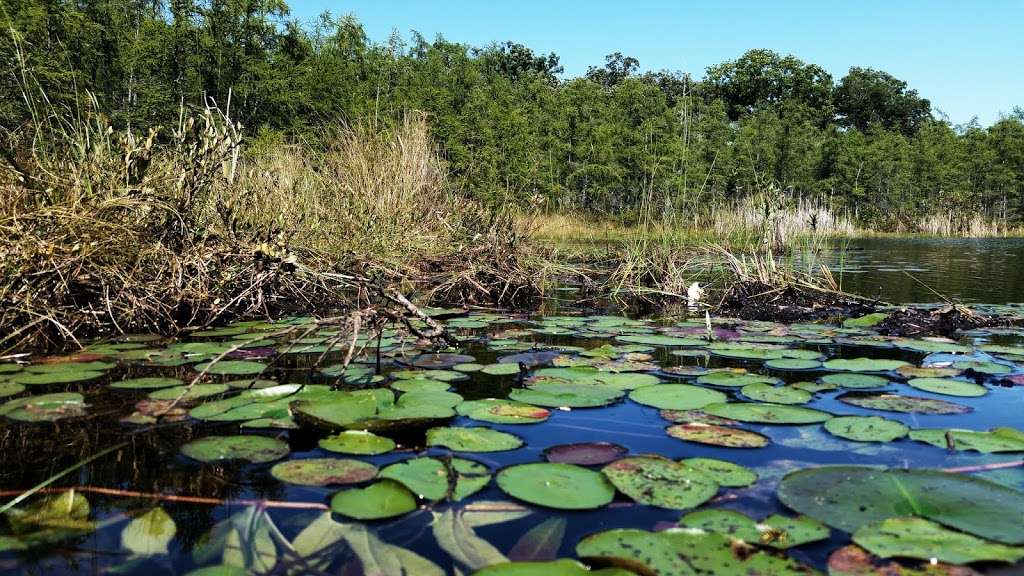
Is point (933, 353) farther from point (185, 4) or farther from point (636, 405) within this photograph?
point (185, 4)

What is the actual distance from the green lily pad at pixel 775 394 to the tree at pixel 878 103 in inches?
2289

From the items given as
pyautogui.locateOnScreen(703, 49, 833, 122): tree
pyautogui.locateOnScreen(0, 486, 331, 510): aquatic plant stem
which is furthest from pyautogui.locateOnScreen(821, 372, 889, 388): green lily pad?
pyautogui.locateOnScreen(703, 49, 833, 122): tree

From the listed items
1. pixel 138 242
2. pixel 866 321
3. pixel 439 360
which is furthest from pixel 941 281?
pixel 138 242

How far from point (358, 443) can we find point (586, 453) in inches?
23.9

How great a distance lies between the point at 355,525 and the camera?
1292 mm

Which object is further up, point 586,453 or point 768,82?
point 768,82

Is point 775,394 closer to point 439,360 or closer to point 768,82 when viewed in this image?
point 439,360

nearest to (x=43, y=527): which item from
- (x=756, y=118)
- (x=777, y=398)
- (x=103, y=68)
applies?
(x=777, y=398)

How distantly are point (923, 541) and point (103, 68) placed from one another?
2310 cm

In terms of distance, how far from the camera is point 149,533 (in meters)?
1.25

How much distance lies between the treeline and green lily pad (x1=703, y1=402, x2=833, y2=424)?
10321 millimetres

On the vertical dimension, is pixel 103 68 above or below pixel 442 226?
above

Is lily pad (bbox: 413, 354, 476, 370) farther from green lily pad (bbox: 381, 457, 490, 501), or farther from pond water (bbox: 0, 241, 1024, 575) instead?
green lily pad (bbox: 381, 457, 490, 501)

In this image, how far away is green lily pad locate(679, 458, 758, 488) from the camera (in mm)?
1489
